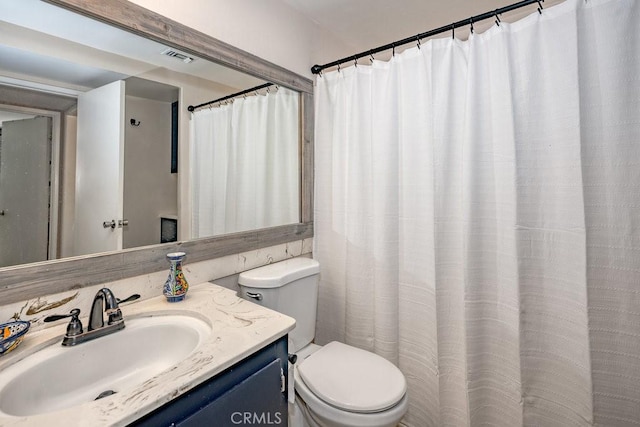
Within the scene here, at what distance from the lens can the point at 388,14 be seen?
173cm

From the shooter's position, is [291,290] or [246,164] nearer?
[291,290]

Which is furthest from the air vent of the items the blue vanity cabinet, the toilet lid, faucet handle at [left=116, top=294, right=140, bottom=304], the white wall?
the toilet lid

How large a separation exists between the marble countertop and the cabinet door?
0.26 ft

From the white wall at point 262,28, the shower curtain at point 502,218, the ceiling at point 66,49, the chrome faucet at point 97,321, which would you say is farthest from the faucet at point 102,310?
the shower curtain at point 502,218

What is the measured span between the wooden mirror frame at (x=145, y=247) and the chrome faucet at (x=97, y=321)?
0.40ft

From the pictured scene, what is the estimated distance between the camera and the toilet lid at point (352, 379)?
42.2 inches

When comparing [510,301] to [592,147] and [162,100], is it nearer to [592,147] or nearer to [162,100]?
[592,147]

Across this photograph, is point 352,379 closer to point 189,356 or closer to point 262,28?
point 189,356

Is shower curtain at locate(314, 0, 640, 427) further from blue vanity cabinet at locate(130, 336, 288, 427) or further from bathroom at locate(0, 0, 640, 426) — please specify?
blue vanity cabinet at locate(130, 336, 288, 427)

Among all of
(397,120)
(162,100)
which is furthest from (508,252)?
(162,100)

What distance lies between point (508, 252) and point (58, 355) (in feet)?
5.06

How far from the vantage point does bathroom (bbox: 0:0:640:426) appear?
1.03m

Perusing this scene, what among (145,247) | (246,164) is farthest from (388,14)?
(145,247)

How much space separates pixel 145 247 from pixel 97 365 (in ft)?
1.33
